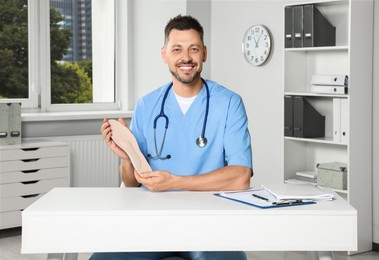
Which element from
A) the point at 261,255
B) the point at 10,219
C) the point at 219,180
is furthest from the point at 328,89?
the point at 10,219

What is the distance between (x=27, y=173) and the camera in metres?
5.02

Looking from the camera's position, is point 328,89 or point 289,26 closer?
point 328,89

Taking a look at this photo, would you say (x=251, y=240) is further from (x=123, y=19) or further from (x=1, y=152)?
(x=123, y=19)

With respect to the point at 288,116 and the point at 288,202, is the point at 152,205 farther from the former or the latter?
the point at 288,116

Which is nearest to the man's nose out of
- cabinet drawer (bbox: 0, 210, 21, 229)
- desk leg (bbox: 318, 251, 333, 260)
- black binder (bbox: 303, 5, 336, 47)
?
desk leg (bbox: 318, 251, 333, 260)

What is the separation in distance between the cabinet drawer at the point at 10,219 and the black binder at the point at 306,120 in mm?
2151

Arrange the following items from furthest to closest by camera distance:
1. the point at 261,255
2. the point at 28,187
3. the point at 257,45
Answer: the point at 257,45 → the point at 28,187 → the point at 261,255

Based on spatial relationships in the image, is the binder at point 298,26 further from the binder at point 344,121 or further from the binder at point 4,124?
the binder at point 4,124

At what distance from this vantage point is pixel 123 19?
6.12m

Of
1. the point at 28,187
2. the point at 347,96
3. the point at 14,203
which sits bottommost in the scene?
the point at 14,203

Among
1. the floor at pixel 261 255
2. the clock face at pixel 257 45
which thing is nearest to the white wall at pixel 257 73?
the clock face at pixel 257 45

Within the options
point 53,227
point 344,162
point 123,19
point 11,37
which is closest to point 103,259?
point 53,227

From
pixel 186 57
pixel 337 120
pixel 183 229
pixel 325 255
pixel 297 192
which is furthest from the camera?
pixel 337 120

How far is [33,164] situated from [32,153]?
3.4 inches
